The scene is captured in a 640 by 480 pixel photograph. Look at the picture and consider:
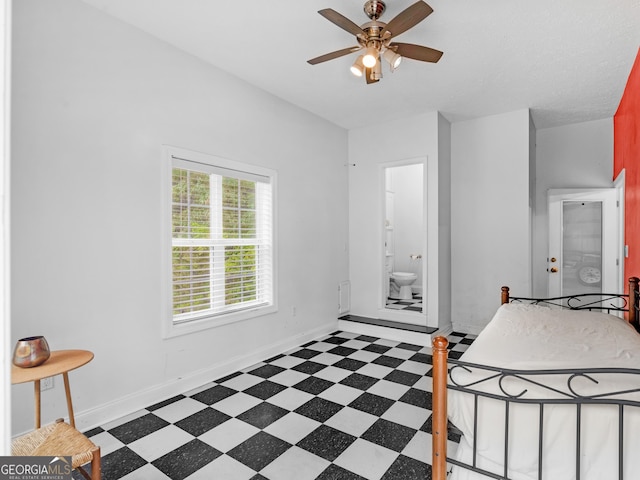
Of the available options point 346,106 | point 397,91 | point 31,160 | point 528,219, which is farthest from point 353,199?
point 31,160

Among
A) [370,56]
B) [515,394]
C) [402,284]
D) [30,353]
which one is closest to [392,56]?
[370,56]

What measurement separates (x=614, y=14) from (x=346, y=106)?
2.47 metres

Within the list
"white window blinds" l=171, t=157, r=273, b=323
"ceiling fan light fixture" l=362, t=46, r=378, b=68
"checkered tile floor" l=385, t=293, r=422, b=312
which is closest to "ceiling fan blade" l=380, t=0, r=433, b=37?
"ceiling fan light fixture" l=362, t=46, r=378, b=68

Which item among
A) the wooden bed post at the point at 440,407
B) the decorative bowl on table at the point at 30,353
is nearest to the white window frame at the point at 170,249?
the decorative bowl on table at the point at 30,353

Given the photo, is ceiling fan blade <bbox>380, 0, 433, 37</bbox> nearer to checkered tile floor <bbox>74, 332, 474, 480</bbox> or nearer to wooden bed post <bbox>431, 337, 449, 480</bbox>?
wooden bed post <bbox>431, 337, 449, 480</bbox>

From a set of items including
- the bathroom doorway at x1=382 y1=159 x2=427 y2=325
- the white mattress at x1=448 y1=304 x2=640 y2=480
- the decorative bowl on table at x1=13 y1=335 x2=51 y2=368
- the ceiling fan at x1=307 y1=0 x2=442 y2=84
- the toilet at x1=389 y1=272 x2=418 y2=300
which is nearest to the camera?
the white mattress at x1=448 y1=304 x2=640 y2=480

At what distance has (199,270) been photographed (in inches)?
124

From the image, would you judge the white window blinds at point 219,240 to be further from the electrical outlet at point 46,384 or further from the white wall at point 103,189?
the electrical outlet at point 46,384

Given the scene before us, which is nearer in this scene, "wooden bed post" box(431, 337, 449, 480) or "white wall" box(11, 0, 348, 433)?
"wooden bed post" box(431, 337, 449, 480)

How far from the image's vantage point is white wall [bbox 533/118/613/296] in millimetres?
4660

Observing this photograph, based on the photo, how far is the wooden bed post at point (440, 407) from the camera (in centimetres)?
149

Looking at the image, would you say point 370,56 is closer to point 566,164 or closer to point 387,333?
point 387,333

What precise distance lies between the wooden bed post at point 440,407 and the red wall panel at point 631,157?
2827 millimetres

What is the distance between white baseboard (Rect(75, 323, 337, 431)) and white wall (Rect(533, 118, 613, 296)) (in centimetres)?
368
